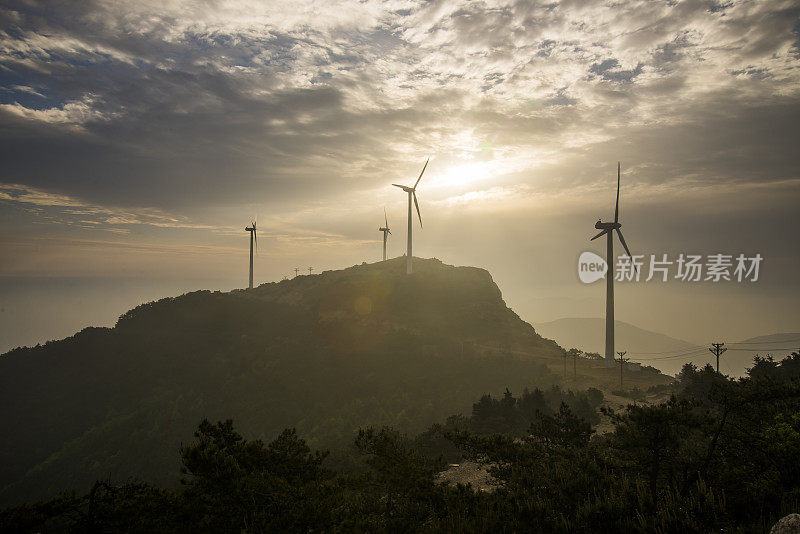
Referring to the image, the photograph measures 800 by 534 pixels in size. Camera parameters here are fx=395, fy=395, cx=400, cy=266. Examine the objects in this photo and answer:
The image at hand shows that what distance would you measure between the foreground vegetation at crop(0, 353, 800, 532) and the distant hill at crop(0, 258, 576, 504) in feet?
118

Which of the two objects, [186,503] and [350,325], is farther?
[350,325]

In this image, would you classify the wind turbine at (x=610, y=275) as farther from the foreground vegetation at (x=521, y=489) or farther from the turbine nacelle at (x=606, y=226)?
the foreground vegetation at (x=521, y=489)

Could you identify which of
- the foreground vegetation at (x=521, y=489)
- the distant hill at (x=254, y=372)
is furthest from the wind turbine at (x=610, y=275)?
the foreground vegetation at (x=521, y=489)

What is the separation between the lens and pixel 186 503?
16422mm

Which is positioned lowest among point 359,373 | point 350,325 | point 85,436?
point 85,436

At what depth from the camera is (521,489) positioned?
18.8m

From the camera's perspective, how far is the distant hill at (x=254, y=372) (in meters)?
57.6

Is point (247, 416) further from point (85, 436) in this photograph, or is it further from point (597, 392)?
point (597, 392)

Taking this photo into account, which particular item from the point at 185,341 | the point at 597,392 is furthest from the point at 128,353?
the point at 597,392

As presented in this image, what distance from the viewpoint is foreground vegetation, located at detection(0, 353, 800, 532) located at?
46.2 ft

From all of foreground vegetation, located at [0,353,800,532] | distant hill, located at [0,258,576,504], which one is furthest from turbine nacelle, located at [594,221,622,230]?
foreground vegetation, located at [0,353,800,532]

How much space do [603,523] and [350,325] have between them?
7594cm

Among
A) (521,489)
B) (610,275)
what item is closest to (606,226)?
(610,275)

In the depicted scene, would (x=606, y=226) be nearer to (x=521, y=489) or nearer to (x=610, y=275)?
(x=610, y=275)
